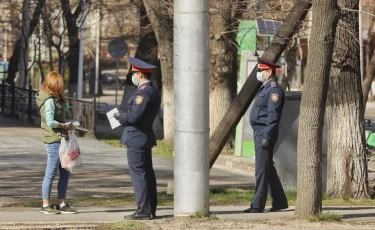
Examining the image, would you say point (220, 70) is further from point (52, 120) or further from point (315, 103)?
point (315, 103)

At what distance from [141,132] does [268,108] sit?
5.29ft

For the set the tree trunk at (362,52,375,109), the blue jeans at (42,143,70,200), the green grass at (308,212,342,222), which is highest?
the tree trunk at (362,52,375,109)

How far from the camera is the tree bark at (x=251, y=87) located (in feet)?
41.9

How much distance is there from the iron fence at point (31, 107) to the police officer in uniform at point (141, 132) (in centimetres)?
1402

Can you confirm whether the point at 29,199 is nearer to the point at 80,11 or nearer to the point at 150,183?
the point at 150,183

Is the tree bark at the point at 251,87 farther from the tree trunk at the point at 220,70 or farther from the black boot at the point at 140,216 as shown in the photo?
the tree trunk at the point at 220,70

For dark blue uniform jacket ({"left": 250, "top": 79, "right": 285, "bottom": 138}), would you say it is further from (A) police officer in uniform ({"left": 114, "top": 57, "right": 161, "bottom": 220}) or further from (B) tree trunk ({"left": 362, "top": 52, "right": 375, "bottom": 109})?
(B) tree trunk ({"left": 362, "top": 52, "right": 375, "bottom": 109})

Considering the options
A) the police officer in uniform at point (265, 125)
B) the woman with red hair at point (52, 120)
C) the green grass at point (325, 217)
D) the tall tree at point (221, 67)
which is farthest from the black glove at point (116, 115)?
the tall tree at point (221, 67)

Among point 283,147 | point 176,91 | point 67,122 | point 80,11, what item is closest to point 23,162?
point 283,147

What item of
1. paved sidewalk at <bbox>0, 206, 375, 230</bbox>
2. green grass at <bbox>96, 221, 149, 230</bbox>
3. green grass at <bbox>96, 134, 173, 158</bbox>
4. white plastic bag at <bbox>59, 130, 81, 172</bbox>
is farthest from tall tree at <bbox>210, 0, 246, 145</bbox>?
green grass at <bbox>96, 221, 149, 230</bbox>

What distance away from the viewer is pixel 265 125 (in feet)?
34.9

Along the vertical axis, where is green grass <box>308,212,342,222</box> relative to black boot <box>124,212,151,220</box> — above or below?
above

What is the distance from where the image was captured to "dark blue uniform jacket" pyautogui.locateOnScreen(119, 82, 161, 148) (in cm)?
970

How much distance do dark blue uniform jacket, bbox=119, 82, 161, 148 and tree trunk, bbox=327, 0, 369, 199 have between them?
3.59 metres
